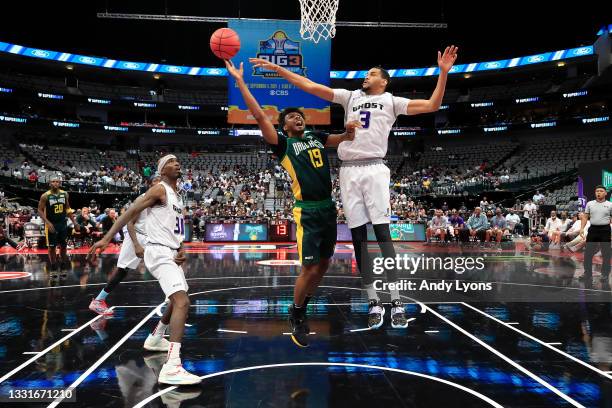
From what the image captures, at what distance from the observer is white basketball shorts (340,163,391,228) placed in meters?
4.51

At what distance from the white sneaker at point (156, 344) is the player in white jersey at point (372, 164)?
218 centimetres

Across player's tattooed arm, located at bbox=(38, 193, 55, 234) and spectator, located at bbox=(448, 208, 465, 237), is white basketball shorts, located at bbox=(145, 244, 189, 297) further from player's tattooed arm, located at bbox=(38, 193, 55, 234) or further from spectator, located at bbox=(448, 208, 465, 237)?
spectator, located at bbox=(448, 208, 465, 237)

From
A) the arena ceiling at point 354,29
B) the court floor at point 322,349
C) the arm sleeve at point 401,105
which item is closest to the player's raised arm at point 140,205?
the court floor at point 322,349

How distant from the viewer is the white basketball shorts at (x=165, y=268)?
168 inches

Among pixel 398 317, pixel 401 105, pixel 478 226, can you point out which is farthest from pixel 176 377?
pixel 478 226

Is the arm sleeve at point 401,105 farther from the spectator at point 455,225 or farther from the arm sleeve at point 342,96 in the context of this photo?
the spectator at point 455,225

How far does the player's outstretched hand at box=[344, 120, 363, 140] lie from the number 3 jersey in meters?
0.36

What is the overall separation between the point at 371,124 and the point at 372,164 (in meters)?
0.41

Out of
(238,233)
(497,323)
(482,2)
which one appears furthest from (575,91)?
(497,323)

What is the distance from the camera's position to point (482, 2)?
84.6ft

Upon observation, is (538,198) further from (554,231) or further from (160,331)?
(160,331)

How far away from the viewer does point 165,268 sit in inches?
171

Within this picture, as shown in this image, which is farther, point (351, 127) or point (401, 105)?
point (401, 105)

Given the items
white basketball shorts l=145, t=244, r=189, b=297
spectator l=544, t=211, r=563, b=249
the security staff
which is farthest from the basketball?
spectator l=544, t=211, r=563, b=249
